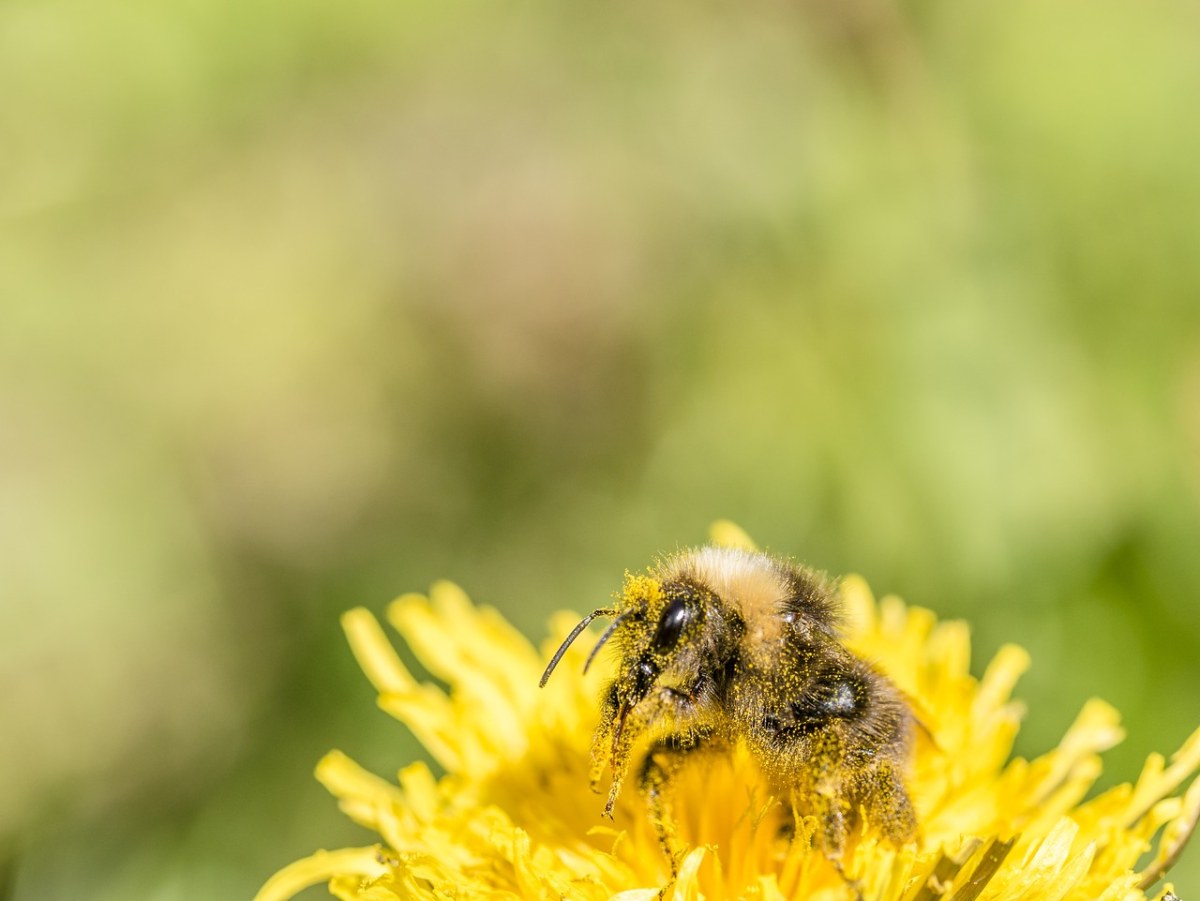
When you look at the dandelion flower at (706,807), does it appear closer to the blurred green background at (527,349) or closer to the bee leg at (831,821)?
the bee leg at (831,821)

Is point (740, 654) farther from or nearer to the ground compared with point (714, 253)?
nearer to the ground

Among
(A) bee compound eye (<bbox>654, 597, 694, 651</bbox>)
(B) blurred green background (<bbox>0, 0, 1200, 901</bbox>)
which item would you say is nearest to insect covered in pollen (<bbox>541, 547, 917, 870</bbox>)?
(A) bee compound eye (<bbox>654, 597, 694, 651</bbox>)

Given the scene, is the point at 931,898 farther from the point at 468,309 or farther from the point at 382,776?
the point at 468,309

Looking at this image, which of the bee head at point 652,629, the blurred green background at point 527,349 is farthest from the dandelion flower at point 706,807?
the blurred green background at point 527,349

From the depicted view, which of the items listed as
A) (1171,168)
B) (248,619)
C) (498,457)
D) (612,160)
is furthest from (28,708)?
(1171,168)

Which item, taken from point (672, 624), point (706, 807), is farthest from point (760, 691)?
point (706, 807)

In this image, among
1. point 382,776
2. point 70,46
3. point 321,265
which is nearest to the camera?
point 382,776
